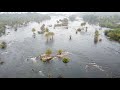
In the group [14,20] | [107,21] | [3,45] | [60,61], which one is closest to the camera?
[60,61]

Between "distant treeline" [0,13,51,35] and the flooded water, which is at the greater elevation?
"distant treeline" [0,13,51,35]

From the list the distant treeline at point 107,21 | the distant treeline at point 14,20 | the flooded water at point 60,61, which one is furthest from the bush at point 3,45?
the distant treeline at point 107,21

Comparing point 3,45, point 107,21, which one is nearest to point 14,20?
point 107,21

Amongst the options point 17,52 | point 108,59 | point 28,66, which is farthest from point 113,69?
point 17,52

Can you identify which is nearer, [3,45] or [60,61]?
[60,61]

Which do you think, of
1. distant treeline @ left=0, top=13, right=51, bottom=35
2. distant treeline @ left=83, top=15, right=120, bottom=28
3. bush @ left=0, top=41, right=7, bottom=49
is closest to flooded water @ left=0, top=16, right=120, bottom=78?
bush @ left=0, top=41, right=7, bottom=49

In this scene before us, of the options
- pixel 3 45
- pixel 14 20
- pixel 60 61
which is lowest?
pixel 60 61

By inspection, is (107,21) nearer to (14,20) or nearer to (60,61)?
(14,20)

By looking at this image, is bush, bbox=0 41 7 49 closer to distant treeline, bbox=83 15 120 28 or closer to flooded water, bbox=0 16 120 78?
flooded water, bbox=0 16 120 78
